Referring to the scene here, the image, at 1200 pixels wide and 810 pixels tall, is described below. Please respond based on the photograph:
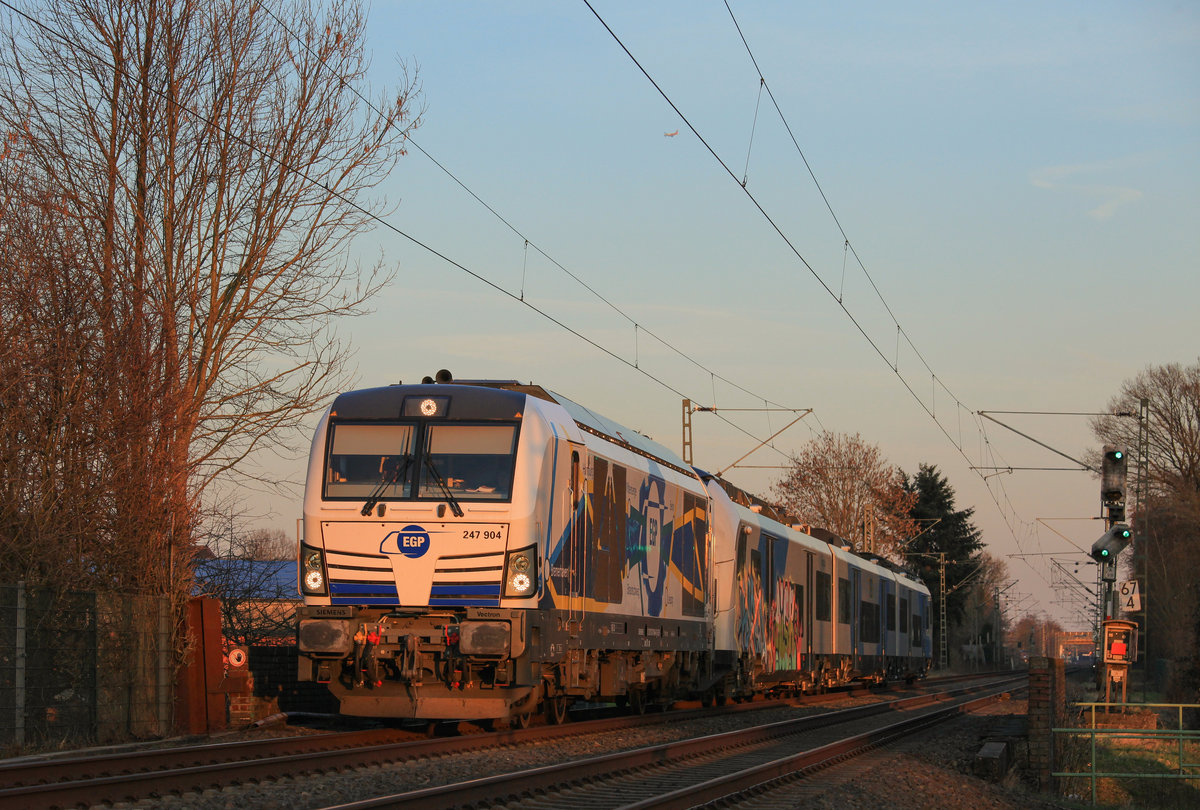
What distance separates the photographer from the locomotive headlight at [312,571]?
44.5ft

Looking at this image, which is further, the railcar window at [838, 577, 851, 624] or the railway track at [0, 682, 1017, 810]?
the railcar window at [838, 577, 851, 624]

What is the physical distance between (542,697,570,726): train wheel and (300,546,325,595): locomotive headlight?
3.94m

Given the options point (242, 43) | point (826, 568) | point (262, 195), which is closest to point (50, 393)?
point (262, 195)

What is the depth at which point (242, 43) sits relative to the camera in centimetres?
1838

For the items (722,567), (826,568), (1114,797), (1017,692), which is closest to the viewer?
(1114,797)

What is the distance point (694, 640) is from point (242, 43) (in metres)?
10.8

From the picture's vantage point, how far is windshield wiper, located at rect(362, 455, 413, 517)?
44.3 ft

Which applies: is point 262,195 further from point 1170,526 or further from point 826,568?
point 1170,526

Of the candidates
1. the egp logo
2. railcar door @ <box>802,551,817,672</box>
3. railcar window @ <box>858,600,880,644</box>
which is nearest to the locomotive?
the egp logo

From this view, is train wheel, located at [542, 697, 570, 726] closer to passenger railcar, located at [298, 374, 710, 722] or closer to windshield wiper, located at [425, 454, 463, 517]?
passenger railcar, located at [298, 374, 710, 722]

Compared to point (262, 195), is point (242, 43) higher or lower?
higher

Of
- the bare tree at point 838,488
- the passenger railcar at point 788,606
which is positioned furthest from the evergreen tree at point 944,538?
the passenger railcar at point 788,606

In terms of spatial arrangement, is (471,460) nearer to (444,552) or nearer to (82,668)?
(444,552)

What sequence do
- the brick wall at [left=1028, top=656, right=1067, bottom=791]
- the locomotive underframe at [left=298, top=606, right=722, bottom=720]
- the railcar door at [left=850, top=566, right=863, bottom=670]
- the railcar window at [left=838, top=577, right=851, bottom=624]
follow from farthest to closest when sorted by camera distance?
the railcar door at [left=850, top=566, right=863, bottom=670]
the railcar window at [left=838, top=577, right=851, bottom=624]
the brick wall at [left=1028, top=656, right=1067, bottom=791]
the locomotive underframe at [left=298, top=606, right=722, bottom=720]
